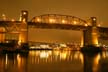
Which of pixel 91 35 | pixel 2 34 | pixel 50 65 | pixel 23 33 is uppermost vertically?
pixel 23 33

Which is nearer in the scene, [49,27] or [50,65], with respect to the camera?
[50,65]

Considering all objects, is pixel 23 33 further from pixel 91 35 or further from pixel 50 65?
pixel 50 65

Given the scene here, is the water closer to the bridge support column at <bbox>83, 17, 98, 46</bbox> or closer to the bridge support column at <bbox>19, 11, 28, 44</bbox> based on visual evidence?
the bridge support column at <bbox>19, 11, 28, 44</bbox>

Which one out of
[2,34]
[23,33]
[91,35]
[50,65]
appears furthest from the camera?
[91,35]

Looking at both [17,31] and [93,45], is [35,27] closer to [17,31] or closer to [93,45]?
[17,31]

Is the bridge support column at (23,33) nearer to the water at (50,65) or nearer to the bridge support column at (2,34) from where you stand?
the bridge support column at (2,34)

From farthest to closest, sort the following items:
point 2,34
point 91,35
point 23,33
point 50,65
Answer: point 91,35 < point 23,33 < point 2,34 < point 50,65

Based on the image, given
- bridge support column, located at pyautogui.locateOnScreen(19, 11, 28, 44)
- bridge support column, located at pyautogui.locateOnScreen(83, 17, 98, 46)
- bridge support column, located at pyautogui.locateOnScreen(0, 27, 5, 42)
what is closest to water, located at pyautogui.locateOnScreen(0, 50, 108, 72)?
bridge support column, located at pyautogui.locateOnScreen(0, 27, 5, 42)

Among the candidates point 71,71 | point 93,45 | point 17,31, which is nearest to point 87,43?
point 93,45

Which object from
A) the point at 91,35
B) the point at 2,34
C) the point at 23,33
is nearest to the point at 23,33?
the point at 23,33

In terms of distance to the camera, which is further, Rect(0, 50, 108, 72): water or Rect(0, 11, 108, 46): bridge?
Rect(0, 11, 108, 46): bridge

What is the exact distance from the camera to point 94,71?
84.8 feet

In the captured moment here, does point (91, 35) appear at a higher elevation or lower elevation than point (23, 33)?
lower

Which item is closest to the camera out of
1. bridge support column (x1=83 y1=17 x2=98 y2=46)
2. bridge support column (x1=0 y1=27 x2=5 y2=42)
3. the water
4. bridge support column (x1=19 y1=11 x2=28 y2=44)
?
the water
